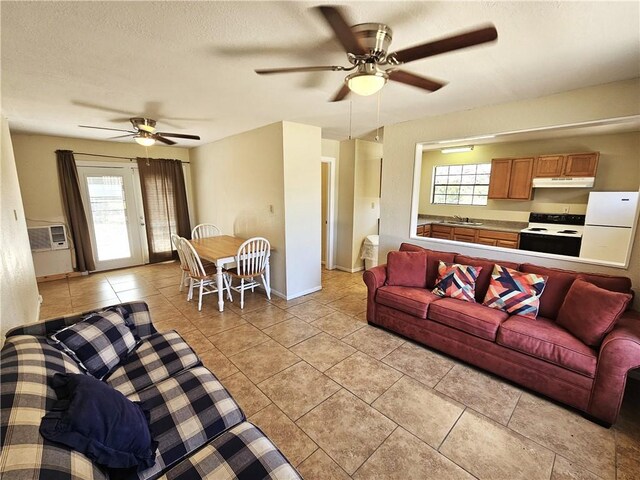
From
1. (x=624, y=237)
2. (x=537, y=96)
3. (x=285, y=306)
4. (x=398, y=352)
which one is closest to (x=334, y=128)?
(x=537, y=96)

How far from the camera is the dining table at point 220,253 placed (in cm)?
358

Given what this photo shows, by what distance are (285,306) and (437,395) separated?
Answer: 2198mm

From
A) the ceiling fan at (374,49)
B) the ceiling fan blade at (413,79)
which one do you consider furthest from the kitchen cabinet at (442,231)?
the ceiling fan at (374,49)

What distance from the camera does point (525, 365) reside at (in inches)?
85.4

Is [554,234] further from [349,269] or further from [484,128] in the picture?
[349,269]

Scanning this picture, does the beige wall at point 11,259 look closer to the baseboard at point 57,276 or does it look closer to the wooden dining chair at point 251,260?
the baseboard at point 57,276

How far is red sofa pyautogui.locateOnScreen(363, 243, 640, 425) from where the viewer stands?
185 centimetres

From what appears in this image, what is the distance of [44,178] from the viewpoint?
4656 millimetres

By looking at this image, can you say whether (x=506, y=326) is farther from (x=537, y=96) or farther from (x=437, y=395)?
(x=537, y=96)

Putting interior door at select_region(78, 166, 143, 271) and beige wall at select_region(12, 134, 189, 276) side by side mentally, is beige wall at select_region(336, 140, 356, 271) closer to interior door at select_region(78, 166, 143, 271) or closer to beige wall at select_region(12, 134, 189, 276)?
interior door at select_region(78, 166, 143, 271)

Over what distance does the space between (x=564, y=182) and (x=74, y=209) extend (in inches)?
326

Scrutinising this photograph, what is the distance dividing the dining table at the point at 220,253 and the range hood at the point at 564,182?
475 cm

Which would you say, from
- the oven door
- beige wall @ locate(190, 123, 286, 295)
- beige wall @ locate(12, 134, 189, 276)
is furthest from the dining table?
the oven door

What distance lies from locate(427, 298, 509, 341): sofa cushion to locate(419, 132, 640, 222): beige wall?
3.51 metres
